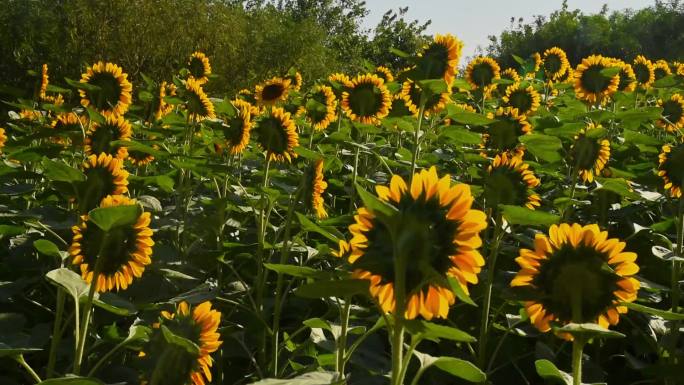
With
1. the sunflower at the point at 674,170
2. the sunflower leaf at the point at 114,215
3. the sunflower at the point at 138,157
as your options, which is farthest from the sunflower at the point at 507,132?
the sunflower leaf at the point at 114,215

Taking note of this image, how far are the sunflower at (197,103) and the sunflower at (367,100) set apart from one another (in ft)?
2.14

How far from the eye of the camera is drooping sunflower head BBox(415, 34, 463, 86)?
295cm

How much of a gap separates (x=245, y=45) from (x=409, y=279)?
52.0ft

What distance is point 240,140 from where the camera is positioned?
118 inches

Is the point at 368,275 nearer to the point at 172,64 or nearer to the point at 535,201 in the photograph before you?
the point at 535,201

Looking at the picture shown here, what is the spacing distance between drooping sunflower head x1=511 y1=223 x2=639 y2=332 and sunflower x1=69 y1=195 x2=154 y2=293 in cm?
76

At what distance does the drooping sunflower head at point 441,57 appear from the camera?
2.95m

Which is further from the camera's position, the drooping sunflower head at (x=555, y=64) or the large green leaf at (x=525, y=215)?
the drooping sunflower head at (x=555, y=64)

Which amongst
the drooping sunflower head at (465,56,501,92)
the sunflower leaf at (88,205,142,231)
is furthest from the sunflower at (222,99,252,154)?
the drooping sunflower head at (465,56,501,92)

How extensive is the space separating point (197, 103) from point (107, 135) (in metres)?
0.58

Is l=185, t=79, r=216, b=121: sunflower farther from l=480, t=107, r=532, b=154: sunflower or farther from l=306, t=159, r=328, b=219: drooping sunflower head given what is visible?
l=480, t=107, r=532, b=154: sunflower

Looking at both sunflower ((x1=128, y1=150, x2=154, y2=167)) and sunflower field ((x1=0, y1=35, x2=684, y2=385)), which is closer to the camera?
sunflower field ((x1=0, y1=35, x2=684, y2=385))

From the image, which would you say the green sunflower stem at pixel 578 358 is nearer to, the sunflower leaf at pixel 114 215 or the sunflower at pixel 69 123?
the sunflower leaf at pixel 114 215

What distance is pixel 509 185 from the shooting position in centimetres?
206
